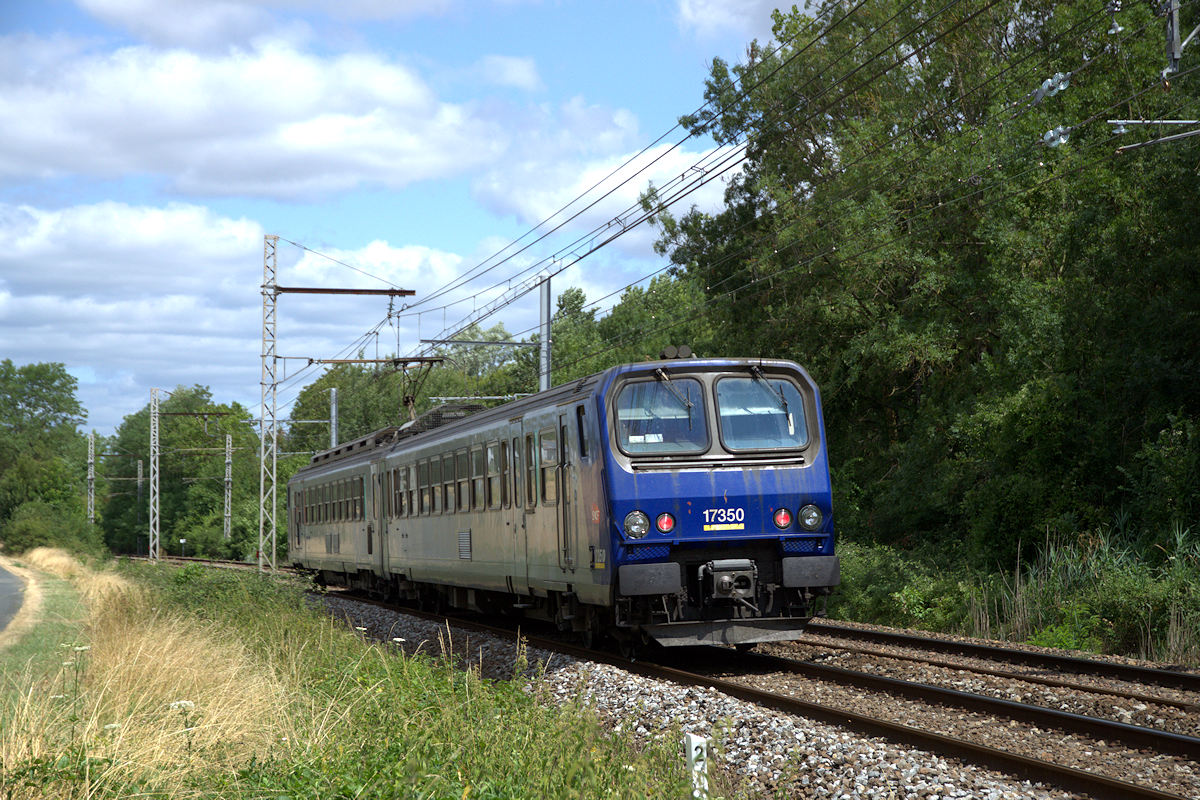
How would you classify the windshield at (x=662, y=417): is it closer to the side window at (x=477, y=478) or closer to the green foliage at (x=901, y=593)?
the side window at (x=477, y=478)

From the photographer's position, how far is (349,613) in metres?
21.8

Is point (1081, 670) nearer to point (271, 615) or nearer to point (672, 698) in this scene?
point (672, 698)

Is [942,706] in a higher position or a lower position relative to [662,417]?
lower

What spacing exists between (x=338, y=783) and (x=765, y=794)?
2.46 meters

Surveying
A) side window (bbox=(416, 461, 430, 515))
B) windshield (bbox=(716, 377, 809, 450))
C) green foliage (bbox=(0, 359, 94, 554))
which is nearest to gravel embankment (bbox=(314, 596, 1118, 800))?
windshield (bbox=(716, 377, 809, 450))

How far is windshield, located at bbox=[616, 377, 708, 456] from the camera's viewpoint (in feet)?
38.5

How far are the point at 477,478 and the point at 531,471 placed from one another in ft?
8.05

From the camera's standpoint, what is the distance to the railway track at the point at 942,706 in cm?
675

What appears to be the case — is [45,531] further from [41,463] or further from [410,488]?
[410,488]

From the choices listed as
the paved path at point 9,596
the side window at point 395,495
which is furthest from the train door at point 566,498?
the paved path at point 9,596

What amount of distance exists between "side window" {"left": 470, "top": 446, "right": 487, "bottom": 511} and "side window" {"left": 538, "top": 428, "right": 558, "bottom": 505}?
8.21 ft

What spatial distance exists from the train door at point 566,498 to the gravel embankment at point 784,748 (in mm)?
1420

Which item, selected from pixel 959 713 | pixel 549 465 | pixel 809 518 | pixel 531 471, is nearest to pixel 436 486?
pixel 531 471

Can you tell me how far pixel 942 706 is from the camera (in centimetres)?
942
